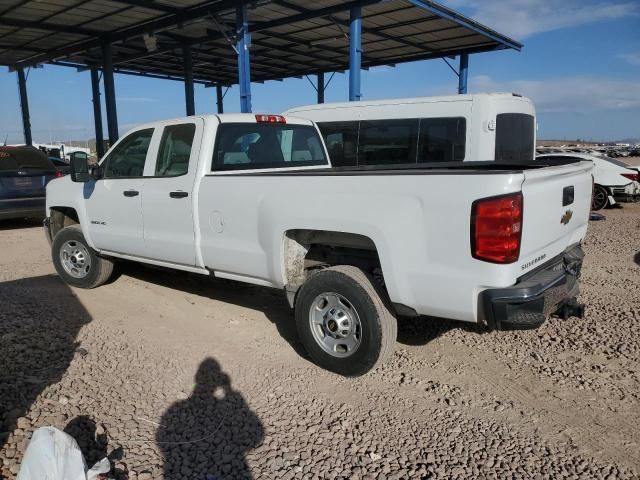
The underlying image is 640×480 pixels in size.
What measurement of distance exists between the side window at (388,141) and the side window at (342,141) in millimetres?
122

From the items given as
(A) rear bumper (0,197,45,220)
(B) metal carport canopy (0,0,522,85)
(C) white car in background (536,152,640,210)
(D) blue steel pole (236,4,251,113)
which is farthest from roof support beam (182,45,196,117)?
(C) white car in background (536,152,640,210)

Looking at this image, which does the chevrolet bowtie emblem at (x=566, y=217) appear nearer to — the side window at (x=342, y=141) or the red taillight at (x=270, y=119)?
the red taillight at (x=270, y=119)

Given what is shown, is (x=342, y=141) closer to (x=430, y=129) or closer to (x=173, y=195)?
(x=430, y=129)

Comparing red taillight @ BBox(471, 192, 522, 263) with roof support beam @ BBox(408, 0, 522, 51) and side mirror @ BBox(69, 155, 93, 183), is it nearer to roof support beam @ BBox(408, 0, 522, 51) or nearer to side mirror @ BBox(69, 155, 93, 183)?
side mirror @ BBox(69, 155, 93, 183)

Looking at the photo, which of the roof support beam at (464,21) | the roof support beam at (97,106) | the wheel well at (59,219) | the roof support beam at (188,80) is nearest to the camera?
the wheel well at (59,219)

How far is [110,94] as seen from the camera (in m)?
18.8

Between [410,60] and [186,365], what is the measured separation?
742 inches

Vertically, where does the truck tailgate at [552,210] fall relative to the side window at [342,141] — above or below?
below

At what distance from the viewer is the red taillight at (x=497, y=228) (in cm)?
295

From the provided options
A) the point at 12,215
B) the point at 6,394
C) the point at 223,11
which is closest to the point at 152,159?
the point at 6,394

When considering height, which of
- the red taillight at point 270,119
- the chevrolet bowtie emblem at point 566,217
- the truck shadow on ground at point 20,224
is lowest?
the truck shadow on ground at point 20,224

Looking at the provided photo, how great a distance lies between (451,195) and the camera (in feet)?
10.0

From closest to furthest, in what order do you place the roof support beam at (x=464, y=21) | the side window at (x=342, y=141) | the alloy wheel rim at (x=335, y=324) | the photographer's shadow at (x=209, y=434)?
the photographer's shadow at (x=209, y=434), the alloy wheel rim at (x=335, y=324), the side window at (x=342, y=141), the roof support beam at (x=464, y=21)

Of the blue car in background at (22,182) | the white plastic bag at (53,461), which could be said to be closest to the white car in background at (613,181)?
the blue car in background at (22,182)
